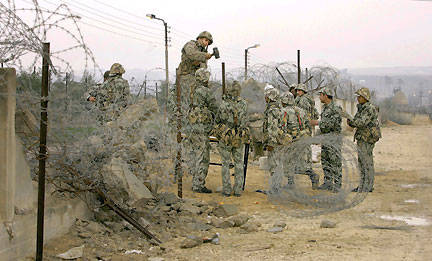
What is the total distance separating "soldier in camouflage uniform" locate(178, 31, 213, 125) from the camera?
9.48 m

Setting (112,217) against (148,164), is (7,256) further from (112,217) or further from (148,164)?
(148,164)

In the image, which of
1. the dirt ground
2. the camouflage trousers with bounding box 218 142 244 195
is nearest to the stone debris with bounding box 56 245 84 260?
the dirt ground

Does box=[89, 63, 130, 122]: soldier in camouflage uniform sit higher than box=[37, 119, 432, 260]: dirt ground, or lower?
higher

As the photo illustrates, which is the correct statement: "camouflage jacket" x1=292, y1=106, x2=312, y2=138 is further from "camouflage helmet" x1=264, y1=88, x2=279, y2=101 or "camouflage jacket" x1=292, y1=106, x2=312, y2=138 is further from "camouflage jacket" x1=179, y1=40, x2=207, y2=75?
"camouflage jacket" x1=179, y1=40, x2=207, y2=75

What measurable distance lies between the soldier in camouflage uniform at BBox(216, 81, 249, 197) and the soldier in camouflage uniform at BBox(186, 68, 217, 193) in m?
0.19

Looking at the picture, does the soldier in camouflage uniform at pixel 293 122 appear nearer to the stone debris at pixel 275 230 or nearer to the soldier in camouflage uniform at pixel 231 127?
the soldier in camouflage uniform at pixel 231 127

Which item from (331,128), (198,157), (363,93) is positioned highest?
(363,93)

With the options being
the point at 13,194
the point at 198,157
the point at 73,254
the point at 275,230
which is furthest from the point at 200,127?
the point at 13,194

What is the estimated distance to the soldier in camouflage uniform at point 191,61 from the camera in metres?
9.48

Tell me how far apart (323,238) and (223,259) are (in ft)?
4.43

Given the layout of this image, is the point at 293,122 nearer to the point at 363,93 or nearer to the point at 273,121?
the point at 273,121

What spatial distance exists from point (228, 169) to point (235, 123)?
72 cm

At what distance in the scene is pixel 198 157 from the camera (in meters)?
8.86

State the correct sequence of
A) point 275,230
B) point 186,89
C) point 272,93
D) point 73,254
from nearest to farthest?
point 73,254 → point 275,230 → point 272,93 → point 186,89
